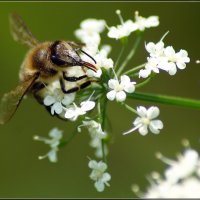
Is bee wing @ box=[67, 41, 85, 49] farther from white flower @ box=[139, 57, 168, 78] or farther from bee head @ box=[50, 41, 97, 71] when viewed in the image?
white flower @ box=[139, 57, 168, 78]

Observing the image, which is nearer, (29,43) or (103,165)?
(103,165)

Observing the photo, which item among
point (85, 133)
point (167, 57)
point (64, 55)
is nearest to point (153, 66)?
point (167, 57)

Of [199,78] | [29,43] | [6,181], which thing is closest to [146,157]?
[199,78]

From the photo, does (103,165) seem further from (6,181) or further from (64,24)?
(64,24)

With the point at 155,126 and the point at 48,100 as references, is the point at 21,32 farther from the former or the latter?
the point at 155,126

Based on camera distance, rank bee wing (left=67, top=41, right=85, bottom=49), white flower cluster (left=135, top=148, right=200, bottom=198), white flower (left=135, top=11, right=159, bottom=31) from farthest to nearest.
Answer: white flower (left=135, top=11, right=159, bottom=31), bee wing (left=67, top=41, right=85, bottom=49), white flower cluster (left=135, top=148, right=200, bottom=198)

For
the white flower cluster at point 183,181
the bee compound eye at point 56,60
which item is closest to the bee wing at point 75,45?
the bee compound eye at point 56,60

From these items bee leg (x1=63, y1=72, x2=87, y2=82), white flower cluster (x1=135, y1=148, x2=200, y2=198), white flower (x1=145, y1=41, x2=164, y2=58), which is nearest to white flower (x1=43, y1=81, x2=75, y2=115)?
bee leg (x1=63, y1=72, x2=87, y2=82)
